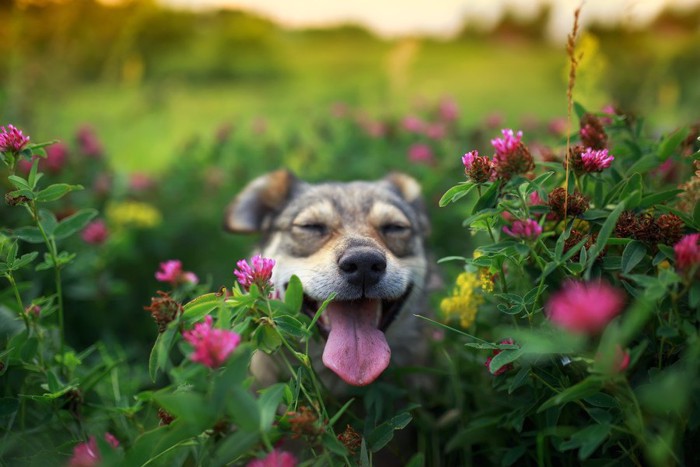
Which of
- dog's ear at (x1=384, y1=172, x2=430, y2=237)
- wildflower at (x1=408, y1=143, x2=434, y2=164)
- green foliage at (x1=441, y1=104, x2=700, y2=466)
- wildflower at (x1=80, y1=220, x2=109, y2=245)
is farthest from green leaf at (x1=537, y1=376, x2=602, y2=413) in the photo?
wildflower at (x1=408, y1=143, x2=434, y2=164)

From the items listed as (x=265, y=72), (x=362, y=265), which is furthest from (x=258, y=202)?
(x=265, y=72)

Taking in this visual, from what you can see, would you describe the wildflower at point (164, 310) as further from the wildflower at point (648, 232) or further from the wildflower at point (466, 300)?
the wildflower at point (648, 232)

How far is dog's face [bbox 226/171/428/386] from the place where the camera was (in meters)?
2.60

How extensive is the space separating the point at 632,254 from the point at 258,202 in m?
2.42

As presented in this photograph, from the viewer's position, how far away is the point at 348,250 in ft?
8.76

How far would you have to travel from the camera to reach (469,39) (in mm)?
18469

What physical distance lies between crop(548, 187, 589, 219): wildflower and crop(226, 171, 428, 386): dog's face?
96 cm

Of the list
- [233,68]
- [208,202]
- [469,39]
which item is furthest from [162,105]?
[469,39]

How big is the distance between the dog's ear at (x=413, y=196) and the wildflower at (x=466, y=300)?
147 centimetres

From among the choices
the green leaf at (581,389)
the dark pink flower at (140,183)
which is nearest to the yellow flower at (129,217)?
the dark pink flower at (140,183)

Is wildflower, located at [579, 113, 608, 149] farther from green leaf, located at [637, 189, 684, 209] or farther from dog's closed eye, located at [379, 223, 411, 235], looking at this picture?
dog's closed eye, located at [379, 223, 411, 235]

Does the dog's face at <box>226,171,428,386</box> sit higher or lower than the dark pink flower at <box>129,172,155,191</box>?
higher

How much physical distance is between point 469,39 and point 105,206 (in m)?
16.4

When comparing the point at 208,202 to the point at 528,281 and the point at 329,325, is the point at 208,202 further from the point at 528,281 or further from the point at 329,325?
the point at 528,281
